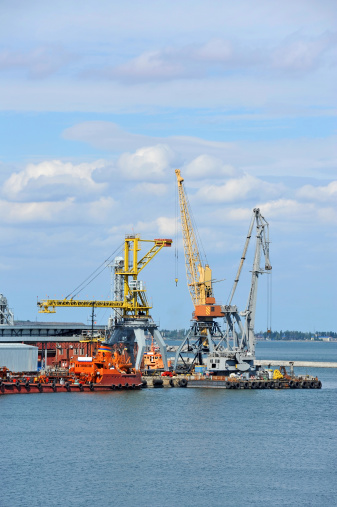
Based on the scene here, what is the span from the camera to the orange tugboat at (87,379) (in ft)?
326

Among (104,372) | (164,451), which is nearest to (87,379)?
(104,372)

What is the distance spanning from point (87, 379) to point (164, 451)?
39722 mm

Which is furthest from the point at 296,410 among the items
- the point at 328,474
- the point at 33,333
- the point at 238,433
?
the point at 33,333

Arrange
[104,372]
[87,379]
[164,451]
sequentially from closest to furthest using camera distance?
1. [164,451]
2. [104,372]
3. [87,379]

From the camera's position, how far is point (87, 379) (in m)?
103

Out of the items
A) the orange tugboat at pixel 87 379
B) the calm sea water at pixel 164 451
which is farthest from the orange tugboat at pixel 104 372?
the calm sea water at pixel 164 451

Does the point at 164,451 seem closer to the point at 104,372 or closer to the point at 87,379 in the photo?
the point at 104,372

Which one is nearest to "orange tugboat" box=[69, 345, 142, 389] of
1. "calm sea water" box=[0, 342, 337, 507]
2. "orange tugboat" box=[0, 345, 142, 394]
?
"orange tugboat" box=[0, 345, 142, 394]

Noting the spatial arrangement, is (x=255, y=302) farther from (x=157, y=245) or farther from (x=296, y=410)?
(x=296, y=410)

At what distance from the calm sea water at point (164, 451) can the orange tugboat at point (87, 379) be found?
3.36 m

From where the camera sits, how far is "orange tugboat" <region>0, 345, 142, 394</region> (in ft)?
326

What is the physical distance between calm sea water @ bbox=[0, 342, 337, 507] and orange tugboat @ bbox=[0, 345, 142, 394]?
3.36 meters

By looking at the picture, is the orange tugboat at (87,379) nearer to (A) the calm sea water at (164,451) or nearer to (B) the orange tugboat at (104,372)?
(B) the orange tugboat at (104,372)

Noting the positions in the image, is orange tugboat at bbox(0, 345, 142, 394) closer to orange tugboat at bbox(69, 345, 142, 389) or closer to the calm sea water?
orange tugboat at bbox(69, 345, 142, 389)
